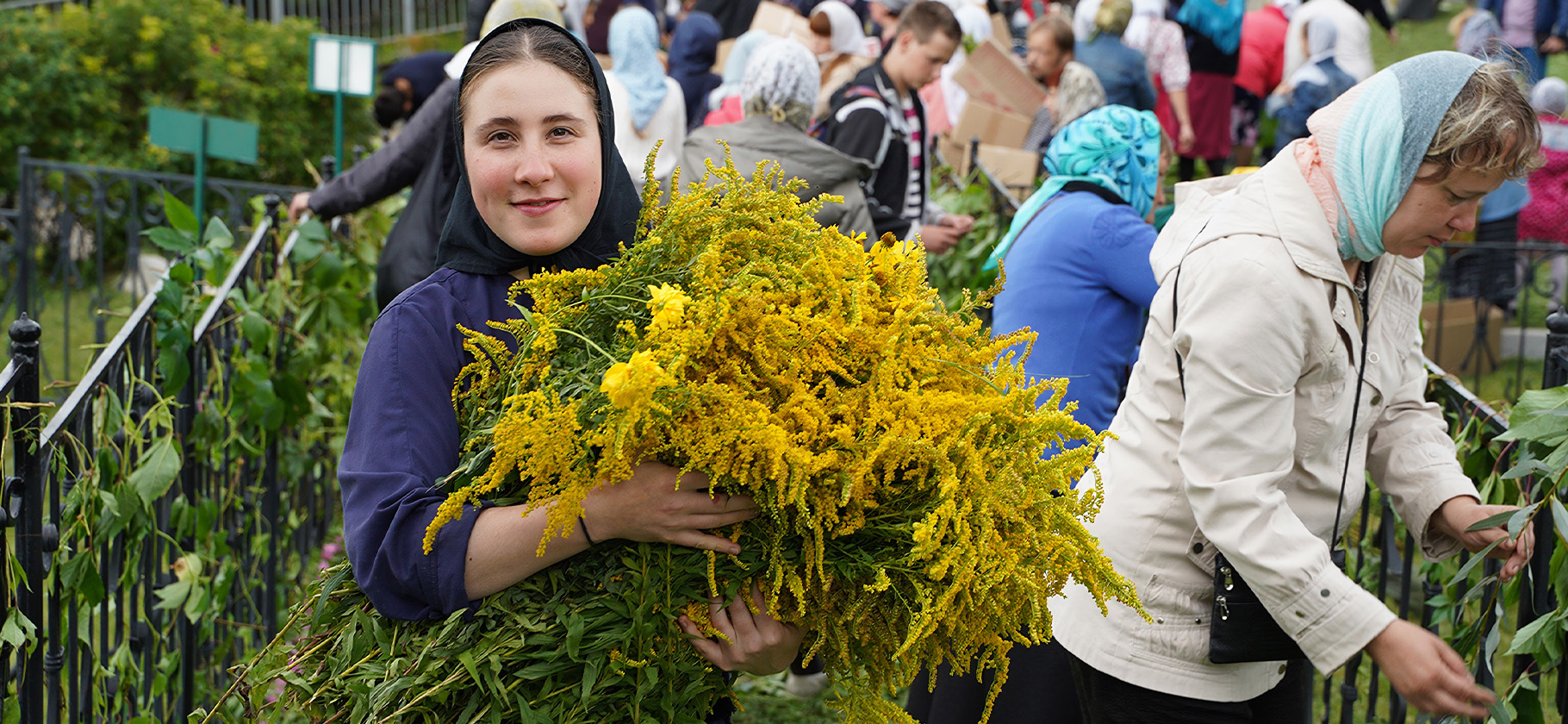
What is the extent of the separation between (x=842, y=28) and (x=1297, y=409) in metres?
6.65

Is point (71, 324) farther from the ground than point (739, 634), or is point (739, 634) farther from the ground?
point (739, 634)

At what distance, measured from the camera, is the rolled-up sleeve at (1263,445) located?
2.04 m

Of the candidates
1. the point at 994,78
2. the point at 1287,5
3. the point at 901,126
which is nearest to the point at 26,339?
the point at 901,126

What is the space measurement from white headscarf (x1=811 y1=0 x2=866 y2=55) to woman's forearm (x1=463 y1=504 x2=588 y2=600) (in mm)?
7193

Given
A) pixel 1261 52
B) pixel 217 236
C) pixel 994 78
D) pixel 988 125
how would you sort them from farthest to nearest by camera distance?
pixel 1261 52 → pixel 994 78 → pixel 988 125 → pixel 217 236

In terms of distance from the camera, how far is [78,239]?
9.02m

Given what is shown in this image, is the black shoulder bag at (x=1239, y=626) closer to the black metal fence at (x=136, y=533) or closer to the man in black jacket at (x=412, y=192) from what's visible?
the black metal fence at (x=136, y=533)

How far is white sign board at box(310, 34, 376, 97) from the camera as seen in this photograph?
21.4 feet

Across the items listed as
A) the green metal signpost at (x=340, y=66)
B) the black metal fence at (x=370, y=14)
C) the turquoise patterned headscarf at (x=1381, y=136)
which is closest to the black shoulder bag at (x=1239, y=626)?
the turquoise patterned headscarf at (x=1381, y=136)

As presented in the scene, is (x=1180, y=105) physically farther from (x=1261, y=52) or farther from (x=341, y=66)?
(x=341, y=66)

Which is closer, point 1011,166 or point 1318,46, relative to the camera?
point 1011,166

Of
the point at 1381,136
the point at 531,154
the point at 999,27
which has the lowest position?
the point at 531,154

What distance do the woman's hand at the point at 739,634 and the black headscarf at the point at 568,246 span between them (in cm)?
56

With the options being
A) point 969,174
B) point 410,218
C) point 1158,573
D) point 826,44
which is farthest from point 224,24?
point 1158,573
